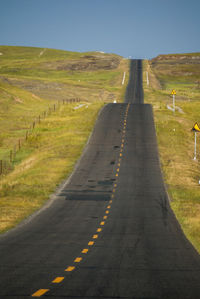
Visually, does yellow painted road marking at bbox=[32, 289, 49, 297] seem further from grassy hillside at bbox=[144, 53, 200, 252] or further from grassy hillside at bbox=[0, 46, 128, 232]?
grassy hillside at bbox=[0, 46, 128, 232]

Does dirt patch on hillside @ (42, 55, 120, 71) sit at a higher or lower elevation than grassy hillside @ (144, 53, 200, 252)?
higher

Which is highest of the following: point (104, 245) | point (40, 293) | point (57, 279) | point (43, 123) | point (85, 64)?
point (85, 64)

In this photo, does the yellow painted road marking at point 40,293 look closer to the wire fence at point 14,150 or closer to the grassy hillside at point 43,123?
the grassy hillside at point 43,123

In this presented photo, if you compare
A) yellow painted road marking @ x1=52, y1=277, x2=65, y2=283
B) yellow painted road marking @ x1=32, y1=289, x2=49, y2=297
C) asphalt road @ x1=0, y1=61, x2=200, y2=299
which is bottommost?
asphalt road @ x1=0, y1=61, x2=200, y2=299

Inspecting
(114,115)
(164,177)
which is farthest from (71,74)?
(164,177)

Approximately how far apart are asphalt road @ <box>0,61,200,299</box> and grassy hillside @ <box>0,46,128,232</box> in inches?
79.5

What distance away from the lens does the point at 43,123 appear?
222ft

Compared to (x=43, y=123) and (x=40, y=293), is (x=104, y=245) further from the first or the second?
(x=43, y=123)

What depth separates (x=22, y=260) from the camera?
1434 cm

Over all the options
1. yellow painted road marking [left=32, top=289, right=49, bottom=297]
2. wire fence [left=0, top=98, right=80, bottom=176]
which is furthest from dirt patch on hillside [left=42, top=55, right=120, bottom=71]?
yellow painted road marking [left=32, top=289, right=49, bottom=297]

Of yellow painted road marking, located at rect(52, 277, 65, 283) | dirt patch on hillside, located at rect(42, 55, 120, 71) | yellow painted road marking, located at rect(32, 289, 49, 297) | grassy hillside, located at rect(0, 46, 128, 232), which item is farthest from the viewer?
dirt patch on hillside, located at rect(42, 55, 120, 71)

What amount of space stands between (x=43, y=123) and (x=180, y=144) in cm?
2452

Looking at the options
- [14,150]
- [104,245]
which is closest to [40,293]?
[104,245]

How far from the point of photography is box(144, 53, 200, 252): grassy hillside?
82.2ft
